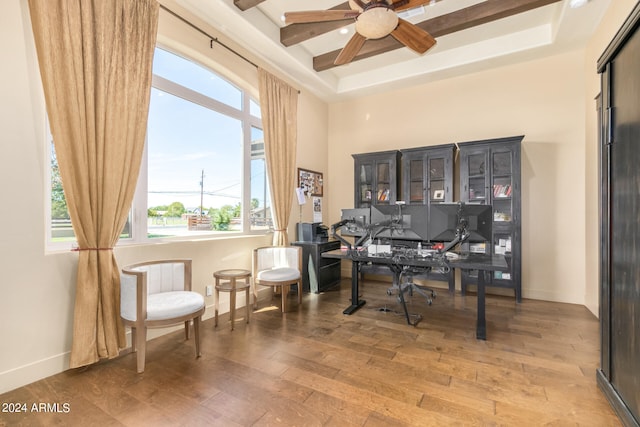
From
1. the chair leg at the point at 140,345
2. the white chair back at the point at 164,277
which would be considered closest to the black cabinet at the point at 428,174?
the white chair back at the point at 164,277

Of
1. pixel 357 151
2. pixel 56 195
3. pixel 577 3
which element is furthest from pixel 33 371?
pixel 577 3

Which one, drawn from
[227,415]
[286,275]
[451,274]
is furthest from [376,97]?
[227,415]

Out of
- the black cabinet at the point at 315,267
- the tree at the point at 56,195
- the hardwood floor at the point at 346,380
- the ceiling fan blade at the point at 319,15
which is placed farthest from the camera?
the black cabinet at the point at 315,267

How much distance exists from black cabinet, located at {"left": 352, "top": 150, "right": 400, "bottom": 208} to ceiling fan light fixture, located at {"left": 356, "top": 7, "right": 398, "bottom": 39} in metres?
2.32

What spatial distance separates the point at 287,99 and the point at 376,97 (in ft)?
5.77

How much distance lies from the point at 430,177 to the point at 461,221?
1814 mm

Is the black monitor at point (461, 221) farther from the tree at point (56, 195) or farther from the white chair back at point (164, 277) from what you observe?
the tree at point (56, 195)

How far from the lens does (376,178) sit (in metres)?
4.83

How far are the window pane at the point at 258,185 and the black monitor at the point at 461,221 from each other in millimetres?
2428

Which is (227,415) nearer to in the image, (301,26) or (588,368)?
(588,368)

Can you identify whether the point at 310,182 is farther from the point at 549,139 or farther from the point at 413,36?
Answer: the point at 549,139

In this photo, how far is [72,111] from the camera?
212 centimetres

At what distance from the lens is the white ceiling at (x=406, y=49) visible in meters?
3.25

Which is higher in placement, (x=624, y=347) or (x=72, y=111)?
(x=72, y=111)
